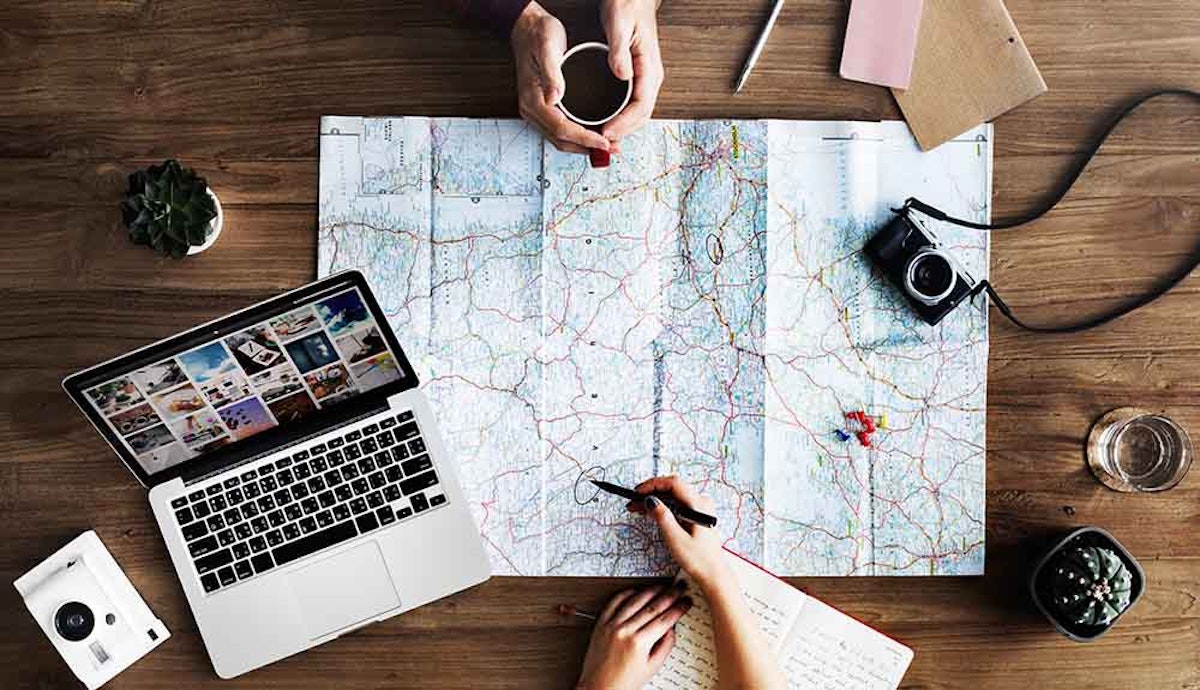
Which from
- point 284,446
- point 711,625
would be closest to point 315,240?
point 284,446

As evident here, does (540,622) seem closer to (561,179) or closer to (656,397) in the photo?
(656,397)

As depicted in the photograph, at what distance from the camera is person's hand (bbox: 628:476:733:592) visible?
996 millimetres

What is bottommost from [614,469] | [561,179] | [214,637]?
[214,637]

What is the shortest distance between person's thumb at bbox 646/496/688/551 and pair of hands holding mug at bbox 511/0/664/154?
1.18ft

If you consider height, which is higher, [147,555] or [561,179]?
[561,179]

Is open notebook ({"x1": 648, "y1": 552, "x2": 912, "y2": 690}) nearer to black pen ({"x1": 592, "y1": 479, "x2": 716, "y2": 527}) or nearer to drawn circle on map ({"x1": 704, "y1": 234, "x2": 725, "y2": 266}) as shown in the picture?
black pen ({"x1": 592, "y1": 479, "x2": 716, "y2": 527})

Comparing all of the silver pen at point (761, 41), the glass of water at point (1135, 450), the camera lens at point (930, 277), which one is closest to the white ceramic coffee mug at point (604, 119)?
the silver pen at point (761, 41)

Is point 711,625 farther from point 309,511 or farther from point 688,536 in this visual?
point 309,511

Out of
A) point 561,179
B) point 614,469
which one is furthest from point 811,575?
point 561,179

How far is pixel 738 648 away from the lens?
0.99 meters

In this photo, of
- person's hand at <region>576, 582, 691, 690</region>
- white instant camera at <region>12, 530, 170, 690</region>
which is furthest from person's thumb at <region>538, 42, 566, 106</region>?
white instant camera at <region>12, 530, 170, 690</region>

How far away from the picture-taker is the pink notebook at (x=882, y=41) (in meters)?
1.04

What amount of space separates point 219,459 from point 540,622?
37 centimetres

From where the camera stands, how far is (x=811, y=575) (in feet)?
3.42
